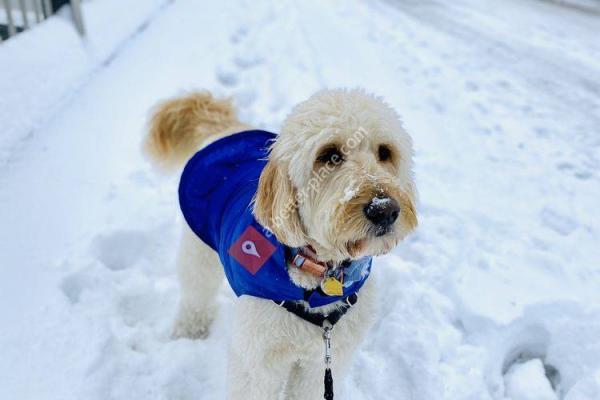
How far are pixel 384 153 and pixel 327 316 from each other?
0.74 meters

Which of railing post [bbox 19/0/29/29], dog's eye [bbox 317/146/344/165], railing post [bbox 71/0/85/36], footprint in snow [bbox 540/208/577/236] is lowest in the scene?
footprint in snow [bbox 540/208/577/236]

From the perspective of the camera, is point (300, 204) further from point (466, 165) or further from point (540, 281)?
point (466, 165)

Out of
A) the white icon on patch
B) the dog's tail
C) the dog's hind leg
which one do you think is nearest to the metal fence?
the dog's tail

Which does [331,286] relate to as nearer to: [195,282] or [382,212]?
[382,212]

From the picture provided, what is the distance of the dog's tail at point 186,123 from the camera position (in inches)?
129

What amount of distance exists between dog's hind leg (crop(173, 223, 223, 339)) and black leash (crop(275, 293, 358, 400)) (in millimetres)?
929

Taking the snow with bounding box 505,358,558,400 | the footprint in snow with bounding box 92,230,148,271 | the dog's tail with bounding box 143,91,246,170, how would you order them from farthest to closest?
1. the footprint in snow with bounding box 92,230,148,271
2. the dog's tail with bounding box 143,91,246,170
3. the snow with bounding box 505,358,558,400

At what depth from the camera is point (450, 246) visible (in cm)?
369

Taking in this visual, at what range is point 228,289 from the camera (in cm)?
346

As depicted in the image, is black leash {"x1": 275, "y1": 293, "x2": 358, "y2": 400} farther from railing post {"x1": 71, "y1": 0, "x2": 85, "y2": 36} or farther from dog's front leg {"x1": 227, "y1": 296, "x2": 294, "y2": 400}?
railing post {"x1": 71, "y1": 0, "x2": 85, "y2": 36}

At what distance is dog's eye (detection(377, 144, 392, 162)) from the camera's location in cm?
213

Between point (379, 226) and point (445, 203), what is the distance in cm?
254

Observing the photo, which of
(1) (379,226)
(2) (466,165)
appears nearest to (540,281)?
(2) (466,165)

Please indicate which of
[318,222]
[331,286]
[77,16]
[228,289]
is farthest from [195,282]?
[77,16]
